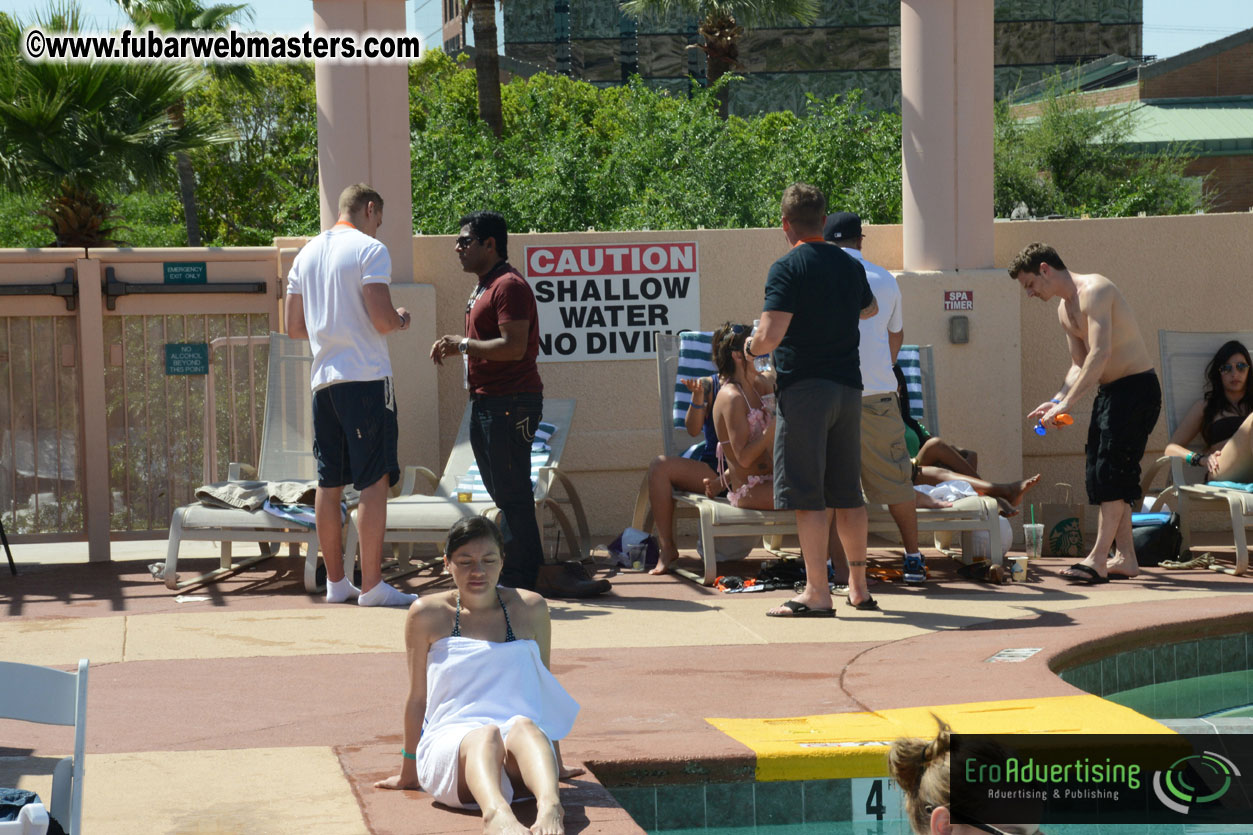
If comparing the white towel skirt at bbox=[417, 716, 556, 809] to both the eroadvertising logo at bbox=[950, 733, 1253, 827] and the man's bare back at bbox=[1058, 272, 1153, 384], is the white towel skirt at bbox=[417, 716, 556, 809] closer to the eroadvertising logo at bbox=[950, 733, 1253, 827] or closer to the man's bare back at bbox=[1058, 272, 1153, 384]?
the eroadvertising logo at bbox=[950, 733, 1253, 827]

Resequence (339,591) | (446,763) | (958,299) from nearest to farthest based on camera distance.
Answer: (446,763) → (339,591) → (958,299)

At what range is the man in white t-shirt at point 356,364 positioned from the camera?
23.7 feet

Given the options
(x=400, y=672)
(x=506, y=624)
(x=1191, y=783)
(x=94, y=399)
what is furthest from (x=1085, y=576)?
(x=94, y=399)

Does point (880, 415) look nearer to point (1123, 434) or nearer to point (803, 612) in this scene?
point (803, 612)

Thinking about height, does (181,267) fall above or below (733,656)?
above

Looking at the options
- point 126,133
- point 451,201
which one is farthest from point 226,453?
point 451,201

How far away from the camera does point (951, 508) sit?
26.4 feet

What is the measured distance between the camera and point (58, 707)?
329 centimetres

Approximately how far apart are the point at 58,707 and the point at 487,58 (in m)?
24.9

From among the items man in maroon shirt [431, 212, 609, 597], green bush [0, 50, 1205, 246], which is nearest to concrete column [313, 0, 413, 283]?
man in maroon shirt [431, 212, 609, 597]

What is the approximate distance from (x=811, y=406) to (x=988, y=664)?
154cm

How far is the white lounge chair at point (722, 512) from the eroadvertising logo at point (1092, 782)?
4.64 metres

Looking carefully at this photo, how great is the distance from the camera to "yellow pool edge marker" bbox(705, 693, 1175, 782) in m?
4.42

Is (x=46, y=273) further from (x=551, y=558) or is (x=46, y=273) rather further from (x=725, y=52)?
(x=725, y=52)
